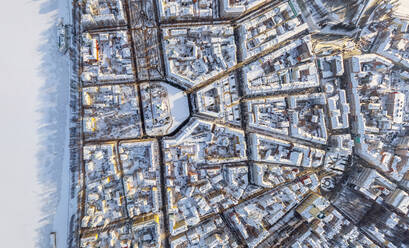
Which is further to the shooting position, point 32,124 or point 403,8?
point 403,8

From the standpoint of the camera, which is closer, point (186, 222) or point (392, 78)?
point (186, 222)

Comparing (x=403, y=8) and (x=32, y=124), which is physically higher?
(x=403, y=8)

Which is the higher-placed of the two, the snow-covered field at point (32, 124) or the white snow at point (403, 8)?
the white snow at point (403, 8)

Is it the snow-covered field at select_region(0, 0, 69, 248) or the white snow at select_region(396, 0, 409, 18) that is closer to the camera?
the snow-covered field at select_region(0, 0, 69, 248)

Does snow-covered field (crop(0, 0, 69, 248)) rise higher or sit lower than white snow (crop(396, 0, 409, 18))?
lower

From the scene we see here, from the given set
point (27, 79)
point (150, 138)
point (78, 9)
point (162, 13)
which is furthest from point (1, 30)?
point (150, 138)

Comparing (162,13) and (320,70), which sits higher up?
(162,13)

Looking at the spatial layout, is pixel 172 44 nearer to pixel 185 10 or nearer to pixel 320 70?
pixel 185 10

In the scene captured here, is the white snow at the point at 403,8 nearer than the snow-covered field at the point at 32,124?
No
